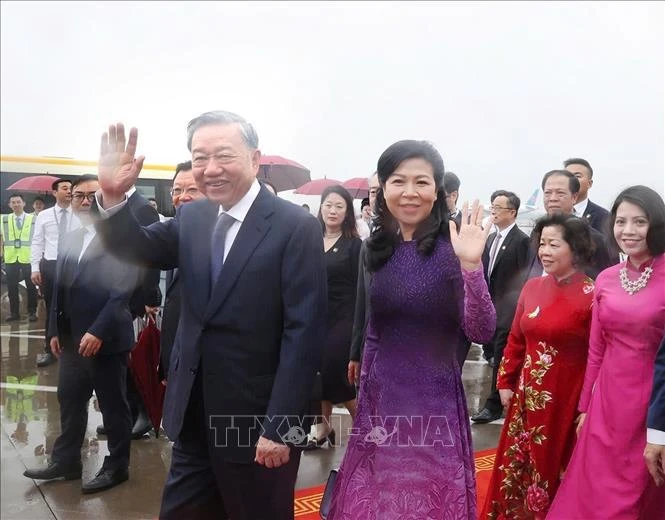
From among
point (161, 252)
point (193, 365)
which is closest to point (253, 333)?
point (193, 365)

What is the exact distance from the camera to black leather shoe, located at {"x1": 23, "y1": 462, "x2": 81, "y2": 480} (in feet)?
10.7

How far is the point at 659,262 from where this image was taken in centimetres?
243

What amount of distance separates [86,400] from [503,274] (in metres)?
3.10

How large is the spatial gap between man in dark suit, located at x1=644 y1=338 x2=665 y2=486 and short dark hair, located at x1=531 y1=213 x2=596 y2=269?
0.78 m

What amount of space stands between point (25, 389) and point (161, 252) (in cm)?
388

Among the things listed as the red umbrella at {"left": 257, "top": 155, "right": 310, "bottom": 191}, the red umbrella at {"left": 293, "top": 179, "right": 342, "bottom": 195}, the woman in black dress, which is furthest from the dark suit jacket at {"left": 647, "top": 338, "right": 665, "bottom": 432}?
the red umbrella at {"left": 293, "top": 179, "right": 342, "bottom": 195}

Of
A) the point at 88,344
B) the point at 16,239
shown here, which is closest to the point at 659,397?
the point at 88,344

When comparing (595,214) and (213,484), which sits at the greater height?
(595,214)

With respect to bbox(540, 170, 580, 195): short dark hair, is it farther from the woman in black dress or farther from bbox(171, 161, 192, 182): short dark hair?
bbox(171, 161, 192, 182): short dark hair

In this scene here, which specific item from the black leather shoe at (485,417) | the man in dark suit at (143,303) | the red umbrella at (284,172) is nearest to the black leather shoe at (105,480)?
the man in dark suit at (143,303)

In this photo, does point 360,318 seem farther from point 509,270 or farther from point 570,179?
point 509,270

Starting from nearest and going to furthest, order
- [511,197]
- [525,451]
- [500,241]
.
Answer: [525,451], [500,241], [511,197]

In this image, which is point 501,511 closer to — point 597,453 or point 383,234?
point 597,453

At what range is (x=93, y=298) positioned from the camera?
10.5ft
